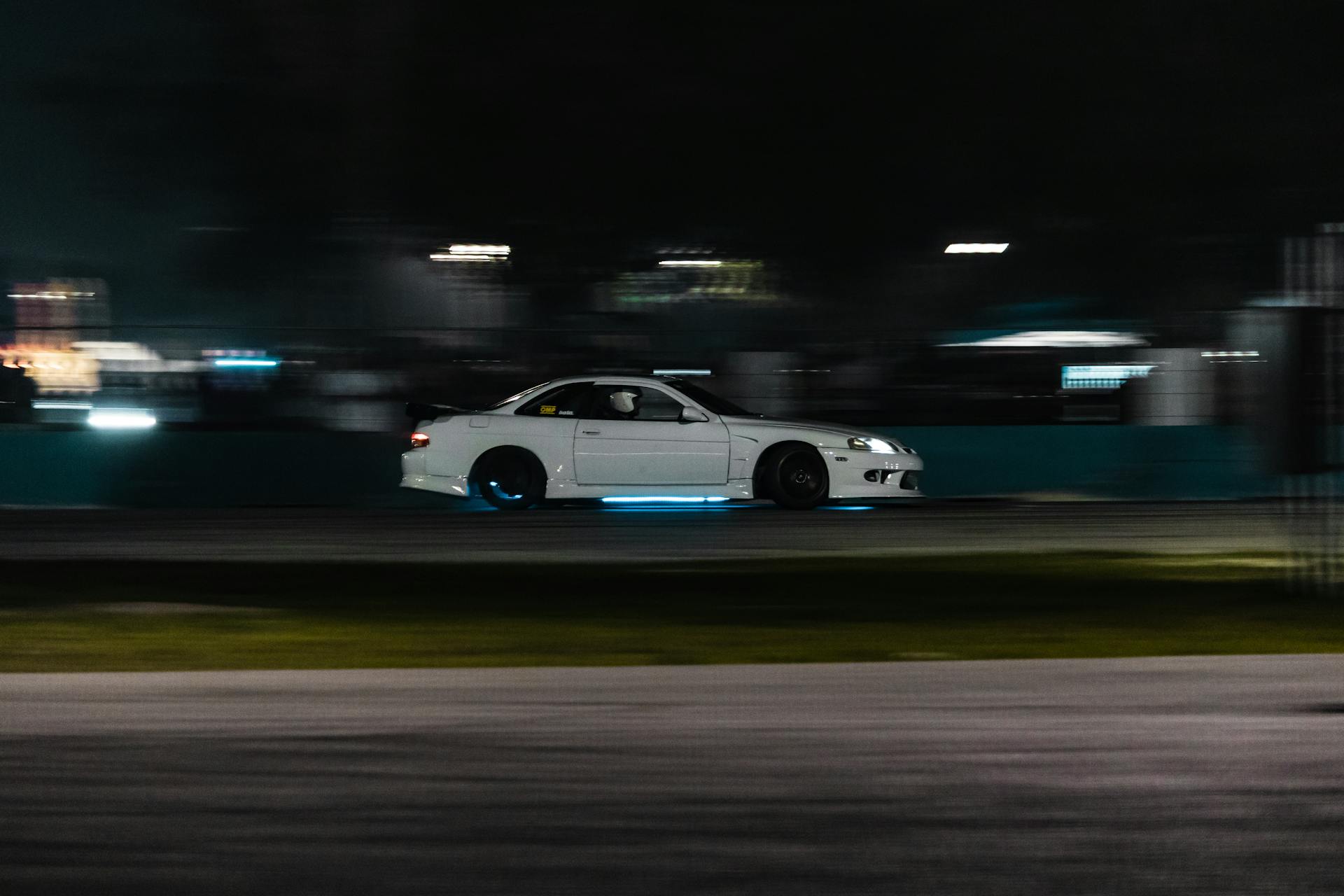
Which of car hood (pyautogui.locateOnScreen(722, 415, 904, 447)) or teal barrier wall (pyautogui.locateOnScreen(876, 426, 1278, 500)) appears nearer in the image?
car hood (pyautogui.locateOnScreen(722, 415, 904, 447))

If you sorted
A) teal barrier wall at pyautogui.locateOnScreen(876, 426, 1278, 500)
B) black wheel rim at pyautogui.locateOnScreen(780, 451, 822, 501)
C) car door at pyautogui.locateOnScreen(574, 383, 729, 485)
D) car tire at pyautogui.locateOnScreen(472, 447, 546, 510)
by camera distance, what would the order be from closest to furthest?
1. car door at pyautogui.locateOnScreen(574, 383, 729, 485)
2. black wheel rim at pyautogui.locateOnScreen(780, 451, 822, 501)
3. car tire at pyautogui.locateOnScreen(472, 447, 546, 510)
4. teal barrier wall at pyautogui.locateOnScreen(876, 426, 1278, 500)

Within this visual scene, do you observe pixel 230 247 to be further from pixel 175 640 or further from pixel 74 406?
pixel 175 640

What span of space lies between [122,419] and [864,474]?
775 centimetres

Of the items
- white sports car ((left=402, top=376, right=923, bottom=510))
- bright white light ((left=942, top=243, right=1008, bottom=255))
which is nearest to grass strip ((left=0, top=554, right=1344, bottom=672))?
white sports car ((left=402, top=376, right=923, bottom=510))

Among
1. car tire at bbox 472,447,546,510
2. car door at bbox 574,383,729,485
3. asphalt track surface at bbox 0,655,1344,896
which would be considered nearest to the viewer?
asphalt track surface at bbox 0,655,1344,896

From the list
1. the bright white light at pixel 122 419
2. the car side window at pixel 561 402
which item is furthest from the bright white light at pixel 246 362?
the car side window at pixel 561 402

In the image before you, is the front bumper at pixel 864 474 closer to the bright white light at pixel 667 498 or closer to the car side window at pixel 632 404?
the bright white light at pixel 667 498

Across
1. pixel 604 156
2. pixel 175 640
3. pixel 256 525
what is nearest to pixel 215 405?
pixel 256 525

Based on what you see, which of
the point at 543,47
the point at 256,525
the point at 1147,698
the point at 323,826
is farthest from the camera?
the point at 543,47

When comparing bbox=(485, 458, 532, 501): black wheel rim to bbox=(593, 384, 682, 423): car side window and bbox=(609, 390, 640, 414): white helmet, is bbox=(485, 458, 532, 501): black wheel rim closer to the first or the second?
bbox=(593, 384, 682, 423): car side window

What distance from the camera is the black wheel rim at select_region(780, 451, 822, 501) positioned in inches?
623

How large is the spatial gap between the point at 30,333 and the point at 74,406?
944mm

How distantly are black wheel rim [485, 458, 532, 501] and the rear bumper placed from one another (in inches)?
8.7

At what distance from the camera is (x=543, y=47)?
17547mm
